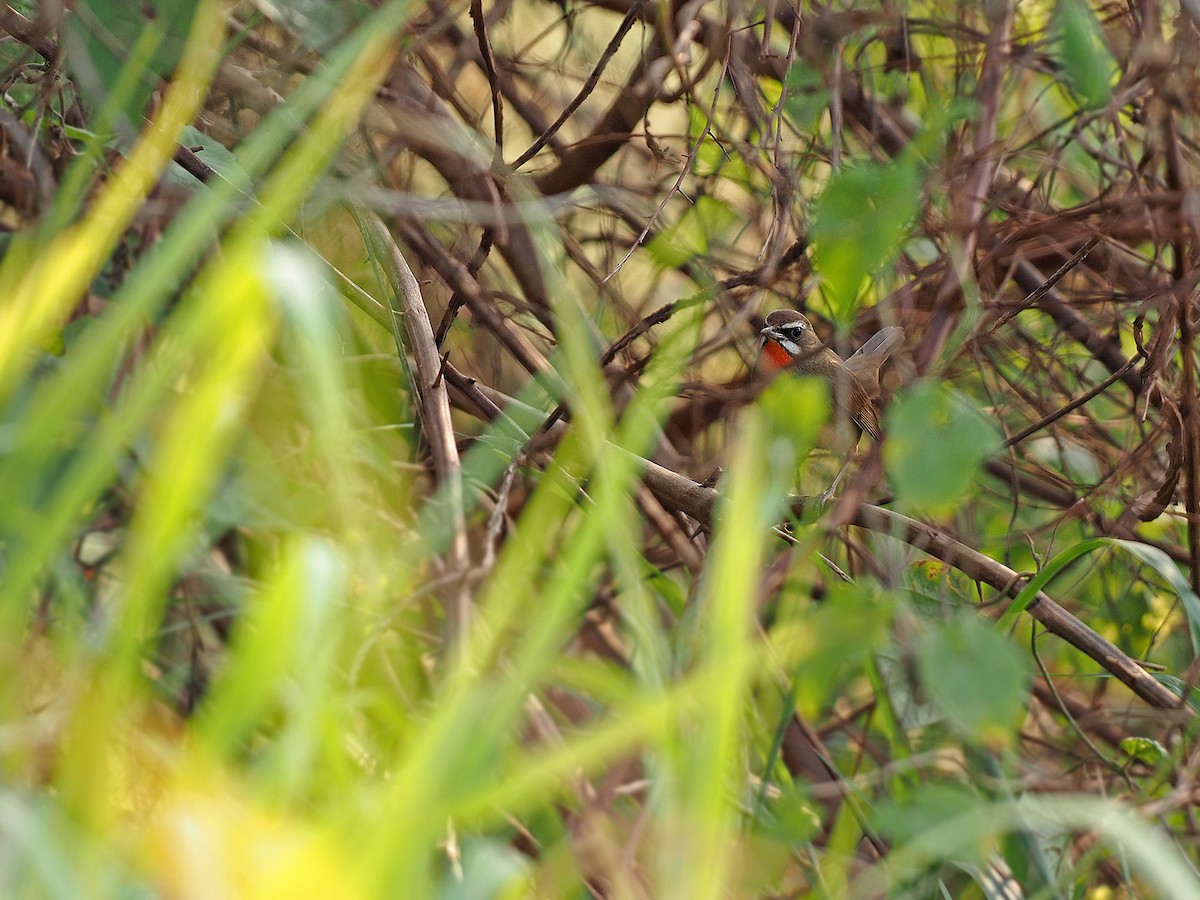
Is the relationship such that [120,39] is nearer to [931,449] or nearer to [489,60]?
[489,60]

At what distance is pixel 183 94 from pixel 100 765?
95 centimetres

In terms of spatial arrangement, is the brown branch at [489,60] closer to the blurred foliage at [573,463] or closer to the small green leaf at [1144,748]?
the blurred foliage at [573,463]

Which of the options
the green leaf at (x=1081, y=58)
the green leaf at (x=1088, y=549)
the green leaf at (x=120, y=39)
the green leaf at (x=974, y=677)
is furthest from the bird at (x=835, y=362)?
the green leaf at (x=974, y=677)

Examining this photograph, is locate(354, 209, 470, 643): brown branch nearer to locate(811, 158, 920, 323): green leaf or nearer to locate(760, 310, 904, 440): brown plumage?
locate(811, 158, 920, 323): green leaf

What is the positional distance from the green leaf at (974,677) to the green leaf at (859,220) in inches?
21.2

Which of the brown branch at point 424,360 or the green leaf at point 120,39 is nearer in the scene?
the brown branch at point 424,360

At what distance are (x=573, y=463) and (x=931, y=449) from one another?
111 cm

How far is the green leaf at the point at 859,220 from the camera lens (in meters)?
1.49

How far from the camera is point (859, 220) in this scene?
5.08 ft

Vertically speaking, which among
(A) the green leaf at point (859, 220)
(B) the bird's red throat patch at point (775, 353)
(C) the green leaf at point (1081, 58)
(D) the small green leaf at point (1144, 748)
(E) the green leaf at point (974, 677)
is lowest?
(B) the bird's red throat patch at point (775, 353)

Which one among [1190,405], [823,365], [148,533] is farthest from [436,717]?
[823,365]

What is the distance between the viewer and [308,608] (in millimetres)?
1123

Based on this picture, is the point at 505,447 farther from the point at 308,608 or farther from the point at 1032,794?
the point at 1032,794

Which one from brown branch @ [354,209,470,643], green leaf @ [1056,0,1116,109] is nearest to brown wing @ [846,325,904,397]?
green leaf @ [1056,0,1116,109]
